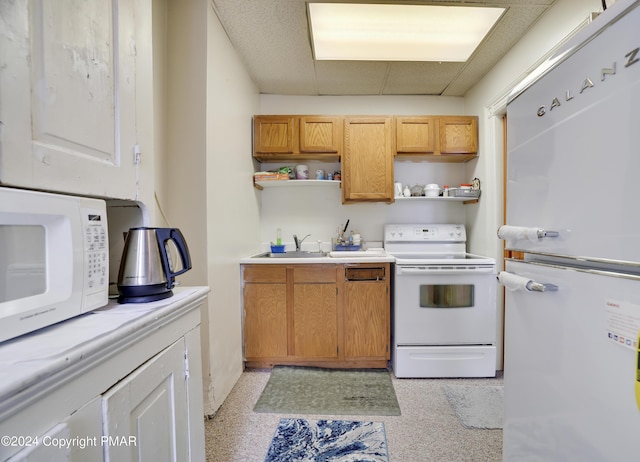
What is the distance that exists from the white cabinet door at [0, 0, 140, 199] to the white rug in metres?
2.16

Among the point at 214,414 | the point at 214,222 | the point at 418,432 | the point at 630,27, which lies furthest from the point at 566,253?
the point at 214,414

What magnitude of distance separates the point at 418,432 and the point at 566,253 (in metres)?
1.39

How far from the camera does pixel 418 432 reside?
5.15ft

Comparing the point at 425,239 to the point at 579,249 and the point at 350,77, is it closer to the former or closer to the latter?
the point at 350,77

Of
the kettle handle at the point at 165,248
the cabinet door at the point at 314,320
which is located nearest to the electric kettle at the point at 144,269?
the kettle handle at the point at 165,248

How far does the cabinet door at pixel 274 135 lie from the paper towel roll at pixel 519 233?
1.99 metres

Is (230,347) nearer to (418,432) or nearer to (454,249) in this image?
(418,432)

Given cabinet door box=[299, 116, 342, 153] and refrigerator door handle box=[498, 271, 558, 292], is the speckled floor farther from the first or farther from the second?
cabinet door box=[299, 116, 342, 153]

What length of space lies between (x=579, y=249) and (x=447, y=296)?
5.23 ft

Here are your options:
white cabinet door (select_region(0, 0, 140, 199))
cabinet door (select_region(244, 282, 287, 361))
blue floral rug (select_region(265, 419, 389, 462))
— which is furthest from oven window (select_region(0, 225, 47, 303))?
cabinet door (select_region(244, 282, 287, 361))

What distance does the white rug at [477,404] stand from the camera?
5.38 ft

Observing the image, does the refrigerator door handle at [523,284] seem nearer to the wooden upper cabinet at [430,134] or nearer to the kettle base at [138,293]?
the kettle base at [138,293]

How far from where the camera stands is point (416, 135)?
2.60 meters

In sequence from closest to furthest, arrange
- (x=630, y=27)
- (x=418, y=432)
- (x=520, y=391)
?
(x=630, y=27)
(x=520, y=391)
(x=418, y=432)
